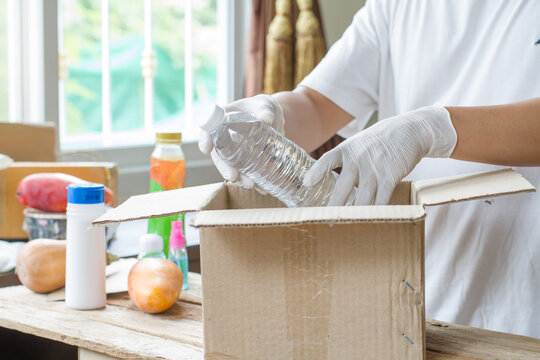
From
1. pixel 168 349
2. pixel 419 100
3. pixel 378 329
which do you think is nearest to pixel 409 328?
pixel 378 329

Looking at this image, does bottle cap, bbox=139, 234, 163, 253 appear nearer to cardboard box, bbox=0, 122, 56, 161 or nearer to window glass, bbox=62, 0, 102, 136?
cardboard box, bbox=0, 122, 56, 161

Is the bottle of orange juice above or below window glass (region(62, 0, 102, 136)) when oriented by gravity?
below

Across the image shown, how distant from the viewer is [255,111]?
42.6 inches

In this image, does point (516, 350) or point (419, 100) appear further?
point (419, 100)

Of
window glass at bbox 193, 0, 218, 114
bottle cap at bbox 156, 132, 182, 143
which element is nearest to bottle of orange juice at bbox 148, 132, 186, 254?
bottle cap at bbox 156, 132, 182, 143

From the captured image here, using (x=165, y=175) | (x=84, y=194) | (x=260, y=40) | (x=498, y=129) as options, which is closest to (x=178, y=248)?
(x=165, y=175)

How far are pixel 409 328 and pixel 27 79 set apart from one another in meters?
1.85

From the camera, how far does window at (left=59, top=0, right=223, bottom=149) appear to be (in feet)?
8.05

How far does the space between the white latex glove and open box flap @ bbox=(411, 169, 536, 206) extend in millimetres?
255

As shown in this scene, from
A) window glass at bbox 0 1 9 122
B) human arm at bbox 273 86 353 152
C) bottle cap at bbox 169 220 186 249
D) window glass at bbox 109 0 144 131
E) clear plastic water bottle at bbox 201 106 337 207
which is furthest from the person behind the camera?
window glass at bbox 109 0 144 131

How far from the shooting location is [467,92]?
1.31 m

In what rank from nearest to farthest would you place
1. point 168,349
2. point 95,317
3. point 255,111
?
1. point 168,349
2. point 95,317
3. point 255,111

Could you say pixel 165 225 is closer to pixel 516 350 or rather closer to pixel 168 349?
pixel 168 349

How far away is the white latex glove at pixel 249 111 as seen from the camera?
949 mm
